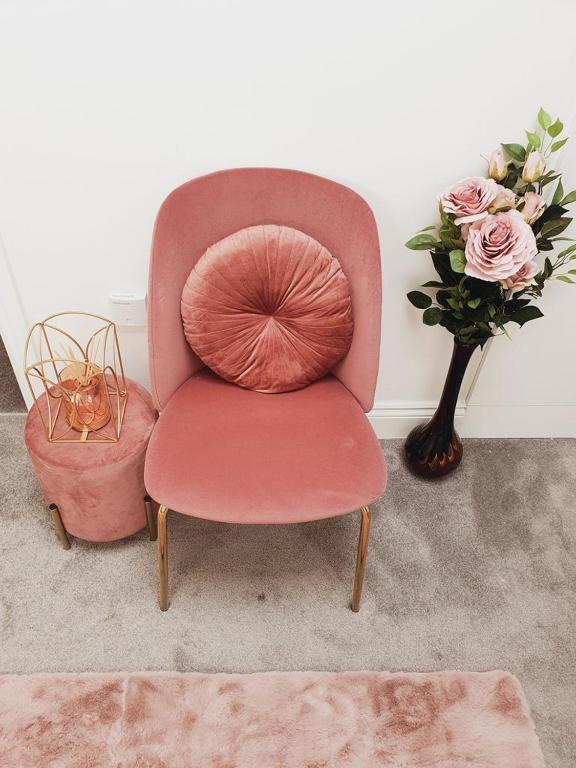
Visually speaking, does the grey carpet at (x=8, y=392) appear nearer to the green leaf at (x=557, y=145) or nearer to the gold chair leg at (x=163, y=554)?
the gold chair leg at (x=163, y=554)

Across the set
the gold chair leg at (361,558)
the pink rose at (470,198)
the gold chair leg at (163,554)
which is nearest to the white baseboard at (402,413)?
the gold chair leg at (361,558)

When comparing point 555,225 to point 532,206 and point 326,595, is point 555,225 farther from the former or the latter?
point 326,595

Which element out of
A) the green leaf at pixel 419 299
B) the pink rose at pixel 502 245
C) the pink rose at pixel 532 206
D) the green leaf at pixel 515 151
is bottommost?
the green leaf at pixel 419 299

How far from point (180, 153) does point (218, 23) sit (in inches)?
10.6

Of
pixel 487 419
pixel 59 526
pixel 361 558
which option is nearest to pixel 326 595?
pixel 361 558

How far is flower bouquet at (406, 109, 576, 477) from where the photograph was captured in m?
1.15

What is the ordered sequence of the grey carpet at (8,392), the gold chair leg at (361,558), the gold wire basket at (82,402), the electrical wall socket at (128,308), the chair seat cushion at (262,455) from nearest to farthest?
the chair seat cushion at (262,455), the gold chair leg at (361,558), the gold wire basket at (82,402), the electrical wall socket at (128,308), the grey carpet at (8,392)

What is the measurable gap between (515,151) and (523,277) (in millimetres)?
268

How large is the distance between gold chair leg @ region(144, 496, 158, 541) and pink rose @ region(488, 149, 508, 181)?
1087 millimetres

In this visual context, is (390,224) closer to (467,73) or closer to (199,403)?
(467,73)

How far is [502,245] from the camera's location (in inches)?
45.0

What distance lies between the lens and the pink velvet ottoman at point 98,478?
123 centimetres

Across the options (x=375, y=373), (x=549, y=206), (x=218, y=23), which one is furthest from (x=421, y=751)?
(x=218, y=23)

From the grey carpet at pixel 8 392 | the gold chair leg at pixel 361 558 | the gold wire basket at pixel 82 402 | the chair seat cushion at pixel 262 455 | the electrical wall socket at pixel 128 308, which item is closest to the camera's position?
the chair seat cushion at pixel 262 455
